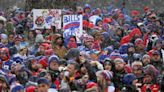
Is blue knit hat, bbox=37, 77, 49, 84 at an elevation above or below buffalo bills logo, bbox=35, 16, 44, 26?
below

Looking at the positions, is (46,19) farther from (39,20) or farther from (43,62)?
(43,62)

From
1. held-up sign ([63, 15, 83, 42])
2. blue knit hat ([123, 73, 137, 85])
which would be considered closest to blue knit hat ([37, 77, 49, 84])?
blue knit hat ([123, 73, 137, 85])

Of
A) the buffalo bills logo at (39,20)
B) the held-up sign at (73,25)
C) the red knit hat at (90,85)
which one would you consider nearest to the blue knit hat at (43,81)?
the red knit hat at (90,85)

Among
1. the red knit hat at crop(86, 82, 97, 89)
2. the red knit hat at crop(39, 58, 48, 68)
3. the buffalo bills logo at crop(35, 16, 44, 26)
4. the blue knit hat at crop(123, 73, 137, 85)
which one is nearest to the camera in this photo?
the red knit hat at crop(86, 82, 97, 89)

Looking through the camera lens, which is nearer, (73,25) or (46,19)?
(73,25)

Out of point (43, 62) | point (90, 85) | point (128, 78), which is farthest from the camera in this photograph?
point (43, 62)

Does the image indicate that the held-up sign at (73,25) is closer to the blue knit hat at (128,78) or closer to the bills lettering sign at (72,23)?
the bills lettering sign at (72,23)

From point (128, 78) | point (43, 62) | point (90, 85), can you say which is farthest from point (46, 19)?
point (90, 85)

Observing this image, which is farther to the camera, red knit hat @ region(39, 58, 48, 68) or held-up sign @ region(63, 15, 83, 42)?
held-up sign @ region(63, 15, 83, 42)

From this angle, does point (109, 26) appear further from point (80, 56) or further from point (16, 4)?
point (16, 4)

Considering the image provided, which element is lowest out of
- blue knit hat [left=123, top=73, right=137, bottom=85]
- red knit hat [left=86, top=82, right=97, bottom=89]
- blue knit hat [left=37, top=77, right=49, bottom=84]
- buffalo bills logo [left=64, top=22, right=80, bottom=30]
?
blue knit hat [left=123, top=73, right=137, bottom=85]

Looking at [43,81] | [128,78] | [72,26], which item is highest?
[72,26]

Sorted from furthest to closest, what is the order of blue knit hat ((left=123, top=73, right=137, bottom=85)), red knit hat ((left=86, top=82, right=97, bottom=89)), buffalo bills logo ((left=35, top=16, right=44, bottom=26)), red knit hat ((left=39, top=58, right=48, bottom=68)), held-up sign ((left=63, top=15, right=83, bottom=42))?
buffalo bills logo ((left=35, top=16, right=44, bottom=26))
held-up sign ((left=63, top=15, right=83, bottom=42))
red knit hat ((left=39, top=58, right=48, bottom=68))
blue knit hat ((left=123, top=73, right=137, bottom=85))
red knit hat ((left=86, top=82, right=97, bottom=89))

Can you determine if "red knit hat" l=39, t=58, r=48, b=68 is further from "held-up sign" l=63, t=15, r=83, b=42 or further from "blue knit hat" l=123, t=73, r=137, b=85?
"held-up sign" l=63, t=15, r=83, b=42
